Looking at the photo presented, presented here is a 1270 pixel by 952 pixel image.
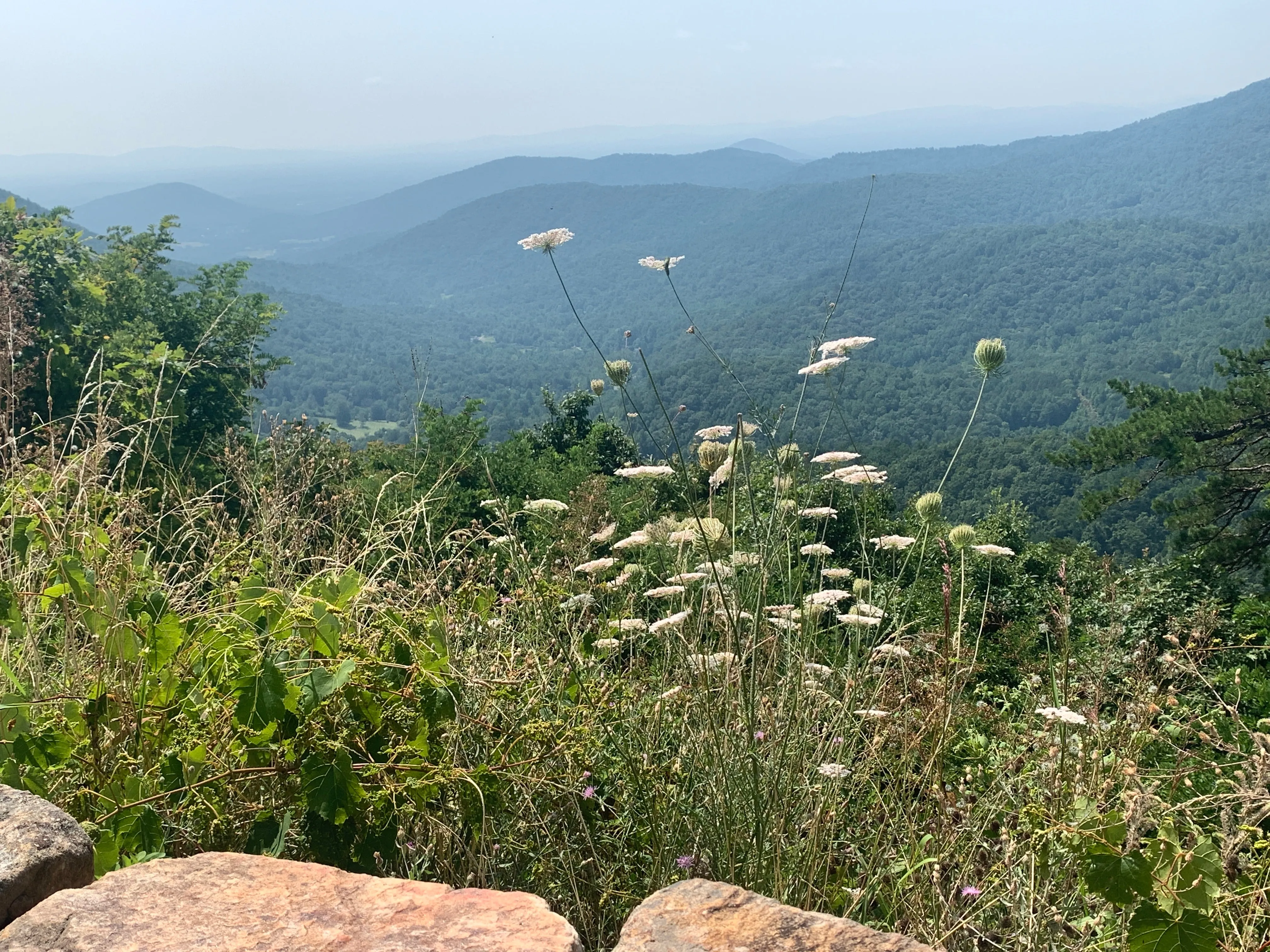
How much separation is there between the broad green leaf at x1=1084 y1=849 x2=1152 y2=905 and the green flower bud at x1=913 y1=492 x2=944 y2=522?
153 centimetres

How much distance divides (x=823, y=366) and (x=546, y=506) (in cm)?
92

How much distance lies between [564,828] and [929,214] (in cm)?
19008

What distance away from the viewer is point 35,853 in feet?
3.80

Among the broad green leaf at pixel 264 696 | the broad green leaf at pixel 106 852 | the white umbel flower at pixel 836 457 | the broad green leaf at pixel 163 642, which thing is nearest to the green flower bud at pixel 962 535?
the white umbel flower at pixel 836 457

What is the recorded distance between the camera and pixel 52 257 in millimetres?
13961

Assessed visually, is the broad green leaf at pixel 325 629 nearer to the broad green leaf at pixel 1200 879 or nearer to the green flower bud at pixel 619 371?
the green flower bud at pixel 619 371

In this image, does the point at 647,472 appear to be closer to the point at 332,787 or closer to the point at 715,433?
the point at 715,433

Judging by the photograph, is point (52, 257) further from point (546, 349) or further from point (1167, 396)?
point (546, 349)

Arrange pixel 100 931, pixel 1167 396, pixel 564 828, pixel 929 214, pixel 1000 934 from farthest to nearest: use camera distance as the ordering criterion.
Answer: pixel 929 214 → pixel 1167 396 → pixel 564 828 → pixel 1000 934 → pixel 100 931

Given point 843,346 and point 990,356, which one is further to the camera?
point 990,356

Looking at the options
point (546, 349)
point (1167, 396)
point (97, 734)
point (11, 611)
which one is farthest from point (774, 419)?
point (546, 349)

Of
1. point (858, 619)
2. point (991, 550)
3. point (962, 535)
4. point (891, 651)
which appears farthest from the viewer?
point (962, 535)

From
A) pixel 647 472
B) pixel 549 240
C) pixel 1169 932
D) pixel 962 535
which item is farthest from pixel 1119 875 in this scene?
pixel 549 240

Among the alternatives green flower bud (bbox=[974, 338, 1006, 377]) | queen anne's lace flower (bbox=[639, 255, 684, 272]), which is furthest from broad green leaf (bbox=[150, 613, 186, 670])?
green flower bud (bbox=[974, 338, 1006, 377])
